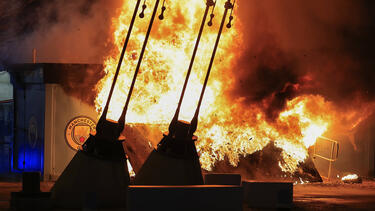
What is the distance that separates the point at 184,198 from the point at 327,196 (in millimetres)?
7032

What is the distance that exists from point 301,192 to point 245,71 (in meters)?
4.96

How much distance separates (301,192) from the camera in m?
19.4

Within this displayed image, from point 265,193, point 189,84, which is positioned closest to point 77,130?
point 189,84

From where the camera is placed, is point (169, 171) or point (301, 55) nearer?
point (169, 171)

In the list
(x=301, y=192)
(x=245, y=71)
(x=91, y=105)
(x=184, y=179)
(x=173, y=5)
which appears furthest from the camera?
(x=91, y=105)

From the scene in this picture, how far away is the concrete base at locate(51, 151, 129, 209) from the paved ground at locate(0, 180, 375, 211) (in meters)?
1.32

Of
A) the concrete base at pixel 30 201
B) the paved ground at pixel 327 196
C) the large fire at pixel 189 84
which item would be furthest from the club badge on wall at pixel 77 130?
the concrete base at pixel 30 201

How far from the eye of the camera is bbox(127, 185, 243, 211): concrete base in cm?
1196

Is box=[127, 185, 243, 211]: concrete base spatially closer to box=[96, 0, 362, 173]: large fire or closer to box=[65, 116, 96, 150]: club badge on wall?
box=[96, 0, 362, 173]: large fire

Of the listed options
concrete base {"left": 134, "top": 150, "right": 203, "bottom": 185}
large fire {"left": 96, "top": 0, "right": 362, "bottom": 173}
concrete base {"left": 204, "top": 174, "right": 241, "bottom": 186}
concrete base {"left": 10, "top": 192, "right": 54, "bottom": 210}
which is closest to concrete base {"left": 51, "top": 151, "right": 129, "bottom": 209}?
concrete base {"left": 10, "top": 192, "right": 54, "bottom": 210}

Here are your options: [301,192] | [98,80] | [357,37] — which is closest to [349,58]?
[357,37]

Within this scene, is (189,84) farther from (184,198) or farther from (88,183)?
(184,198)

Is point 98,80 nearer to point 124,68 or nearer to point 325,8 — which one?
point 124,68

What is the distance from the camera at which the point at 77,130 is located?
23766 millimetres
